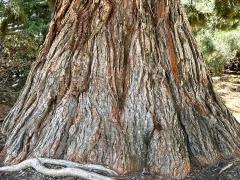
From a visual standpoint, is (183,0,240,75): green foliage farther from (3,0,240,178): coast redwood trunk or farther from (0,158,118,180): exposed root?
(0,158,118,180): exposed root

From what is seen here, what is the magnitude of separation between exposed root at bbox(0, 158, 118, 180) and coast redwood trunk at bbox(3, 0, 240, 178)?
11 centimetres

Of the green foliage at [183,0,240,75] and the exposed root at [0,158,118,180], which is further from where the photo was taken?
the green foliage at [183,0,240,75]

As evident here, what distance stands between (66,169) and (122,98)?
87cm

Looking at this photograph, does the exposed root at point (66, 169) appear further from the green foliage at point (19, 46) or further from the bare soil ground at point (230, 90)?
the bare soil ground at point (230, 90)

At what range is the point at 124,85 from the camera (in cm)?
466

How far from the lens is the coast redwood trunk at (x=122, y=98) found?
439 cm

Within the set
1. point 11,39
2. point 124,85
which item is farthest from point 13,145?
point 11,39

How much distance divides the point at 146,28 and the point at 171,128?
974 mm

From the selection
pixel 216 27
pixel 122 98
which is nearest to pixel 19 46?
pixel 216 27

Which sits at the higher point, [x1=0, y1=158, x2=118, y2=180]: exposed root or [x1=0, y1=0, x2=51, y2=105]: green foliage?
[x1=0, y1=0, x2=51, y2=105]: green foliage

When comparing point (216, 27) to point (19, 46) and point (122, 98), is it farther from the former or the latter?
point (122, 98)

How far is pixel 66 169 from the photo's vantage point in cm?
417

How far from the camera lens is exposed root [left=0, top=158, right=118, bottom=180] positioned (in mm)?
4098

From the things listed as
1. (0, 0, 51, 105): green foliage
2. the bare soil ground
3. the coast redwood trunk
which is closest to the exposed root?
the coast redwood trunk
